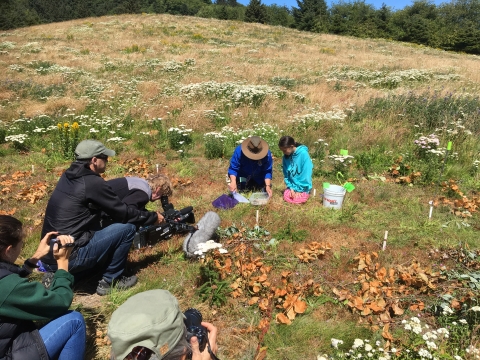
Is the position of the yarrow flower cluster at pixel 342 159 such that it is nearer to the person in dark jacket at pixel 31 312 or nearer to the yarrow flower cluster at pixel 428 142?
the yarrow flower cluster at pixel 428 142

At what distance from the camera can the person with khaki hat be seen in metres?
5.70

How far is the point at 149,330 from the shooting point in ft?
4.99

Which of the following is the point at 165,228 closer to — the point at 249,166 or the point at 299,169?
the point at 249,166

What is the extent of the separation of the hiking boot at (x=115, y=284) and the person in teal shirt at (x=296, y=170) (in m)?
→ 2.79

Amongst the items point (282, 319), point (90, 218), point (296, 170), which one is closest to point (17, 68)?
point (296, 170)

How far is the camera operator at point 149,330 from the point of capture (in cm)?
153

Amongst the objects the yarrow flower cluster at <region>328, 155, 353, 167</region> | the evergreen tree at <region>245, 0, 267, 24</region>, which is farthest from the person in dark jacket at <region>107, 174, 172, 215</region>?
the evergreen tree at <region>245, 0, 267, 24</region>

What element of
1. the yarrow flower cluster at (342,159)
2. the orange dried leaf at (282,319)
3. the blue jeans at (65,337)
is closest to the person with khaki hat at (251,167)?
the yarrow flower cluster at (342,159)

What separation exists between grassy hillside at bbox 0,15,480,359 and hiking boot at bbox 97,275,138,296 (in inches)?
3.7

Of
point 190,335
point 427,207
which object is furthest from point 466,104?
point 190,335

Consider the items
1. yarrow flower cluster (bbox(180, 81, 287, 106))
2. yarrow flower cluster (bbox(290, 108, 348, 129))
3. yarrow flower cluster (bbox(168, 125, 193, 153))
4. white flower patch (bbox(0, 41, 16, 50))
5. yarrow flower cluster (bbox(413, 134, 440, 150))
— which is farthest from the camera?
white flower patch (bbox(0, 41, 16, 50))

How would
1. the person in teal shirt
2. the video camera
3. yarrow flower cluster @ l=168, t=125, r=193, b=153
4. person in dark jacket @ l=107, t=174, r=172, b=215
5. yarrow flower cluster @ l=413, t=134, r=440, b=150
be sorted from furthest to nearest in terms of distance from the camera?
1. yarrow flower cluster @ l=168, t=125, r=193, b=153
2. yarrow flower cluster @ l=413, t=134, r=440, b=150
3. the person in teal shirt
4. person in dark jacket @ l=107, t=174, r=172, b=215
5. the video camera

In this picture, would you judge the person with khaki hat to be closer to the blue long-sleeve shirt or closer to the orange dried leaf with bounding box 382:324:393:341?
the blue long-sleeve shirt

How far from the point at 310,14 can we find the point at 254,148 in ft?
156
